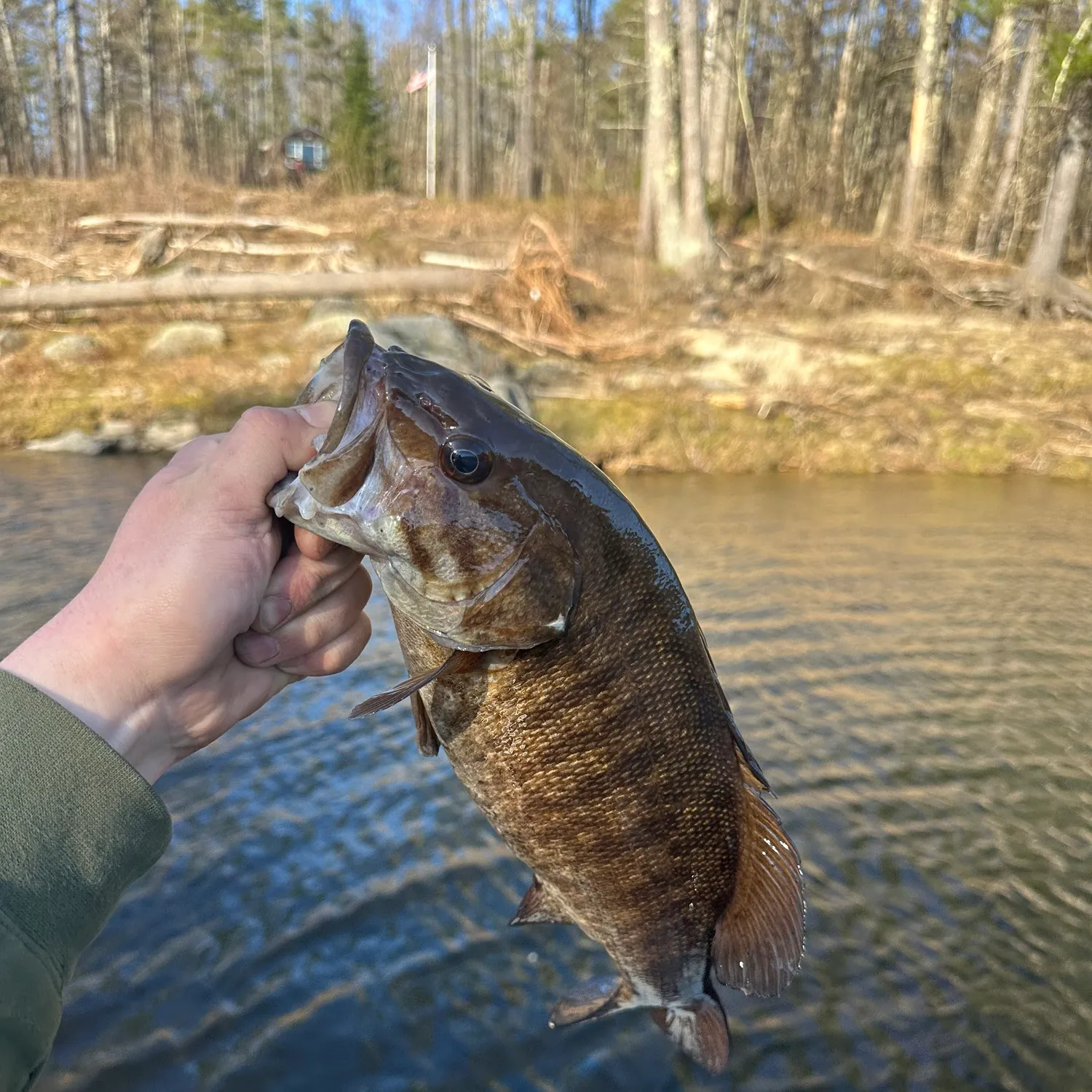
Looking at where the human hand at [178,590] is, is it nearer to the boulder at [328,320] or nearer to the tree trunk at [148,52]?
the boulder at [328,320]

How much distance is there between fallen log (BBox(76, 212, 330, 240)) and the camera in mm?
20156

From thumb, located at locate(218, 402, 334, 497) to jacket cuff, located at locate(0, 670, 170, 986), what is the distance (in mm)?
664

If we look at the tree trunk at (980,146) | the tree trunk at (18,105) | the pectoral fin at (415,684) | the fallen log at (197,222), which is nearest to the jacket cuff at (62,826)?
the pectoral fin at (415,684)

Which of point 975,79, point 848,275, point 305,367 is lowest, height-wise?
point 305,367

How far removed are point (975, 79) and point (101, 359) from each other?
25.2 meters

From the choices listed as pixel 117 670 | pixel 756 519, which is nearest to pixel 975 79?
pixel 756 519

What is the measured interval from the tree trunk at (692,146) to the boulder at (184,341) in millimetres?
9461

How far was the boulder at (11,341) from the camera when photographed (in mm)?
15789

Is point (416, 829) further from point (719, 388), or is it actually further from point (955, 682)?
point (719, 388)

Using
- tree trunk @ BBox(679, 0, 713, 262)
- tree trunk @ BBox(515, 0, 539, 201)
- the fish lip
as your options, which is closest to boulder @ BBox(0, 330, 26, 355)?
tree trunk @ BBox(679, 0, 713, 262)

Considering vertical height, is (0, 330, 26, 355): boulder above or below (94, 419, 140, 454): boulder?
above

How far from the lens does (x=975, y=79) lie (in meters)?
27.2

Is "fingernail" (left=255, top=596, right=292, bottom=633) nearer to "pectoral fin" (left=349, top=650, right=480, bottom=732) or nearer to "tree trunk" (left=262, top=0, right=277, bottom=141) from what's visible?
"pectoral fin" (left=349, top=650, right=480, bottom=732)

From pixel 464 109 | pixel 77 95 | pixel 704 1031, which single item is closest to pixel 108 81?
pixel 77 95
